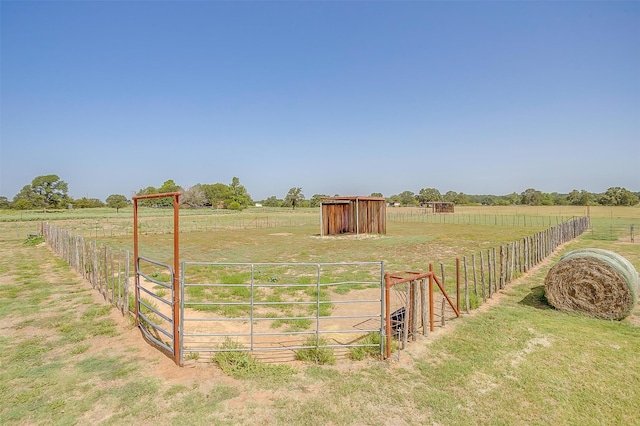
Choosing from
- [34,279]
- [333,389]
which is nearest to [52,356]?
[333,389]

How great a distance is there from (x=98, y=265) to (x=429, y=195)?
4684 inches

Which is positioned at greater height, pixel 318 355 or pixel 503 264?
pixel 503 264

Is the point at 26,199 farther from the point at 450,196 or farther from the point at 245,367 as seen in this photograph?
the point at 450,196

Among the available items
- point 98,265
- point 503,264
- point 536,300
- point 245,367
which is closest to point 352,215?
point 503,264

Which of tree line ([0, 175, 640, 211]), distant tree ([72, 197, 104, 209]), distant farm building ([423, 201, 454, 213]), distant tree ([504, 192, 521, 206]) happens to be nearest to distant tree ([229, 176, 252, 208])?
tree line ([0, 175, 640, 211])

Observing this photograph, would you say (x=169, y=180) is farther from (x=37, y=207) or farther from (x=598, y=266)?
(x=598, y=266)

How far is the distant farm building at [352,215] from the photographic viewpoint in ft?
86.9

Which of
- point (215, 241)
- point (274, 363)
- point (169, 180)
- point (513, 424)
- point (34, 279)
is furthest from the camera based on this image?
point (169, 180)

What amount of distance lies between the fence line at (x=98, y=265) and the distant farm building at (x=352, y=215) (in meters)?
15.1

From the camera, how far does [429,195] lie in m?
121

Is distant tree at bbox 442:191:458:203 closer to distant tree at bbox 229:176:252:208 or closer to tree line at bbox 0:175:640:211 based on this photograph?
tree line at bbox 0:175:640:211

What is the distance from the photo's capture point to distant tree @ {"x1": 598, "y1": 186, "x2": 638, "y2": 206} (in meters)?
79.7

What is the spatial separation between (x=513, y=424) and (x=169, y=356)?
5356mm

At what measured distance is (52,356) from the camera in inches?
237
